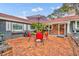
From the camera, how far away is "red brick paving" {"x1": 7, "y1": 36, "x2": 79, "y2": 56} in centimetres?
294

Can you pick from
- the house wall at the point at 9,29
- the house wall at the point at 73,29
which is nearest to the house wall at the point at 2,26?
the house wall at the point at 9,29

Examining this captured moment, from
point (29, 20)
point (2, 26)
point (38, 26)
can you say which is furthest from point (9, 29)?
point (38, 26)

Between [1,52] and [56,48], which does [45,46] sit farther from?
[1,52]

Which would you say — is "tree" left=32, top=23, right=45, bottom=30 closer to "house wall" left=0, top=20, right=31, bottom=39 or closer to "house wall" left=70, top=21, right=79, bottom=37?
"house wall" left=0, top=20, right=31, bottom=39

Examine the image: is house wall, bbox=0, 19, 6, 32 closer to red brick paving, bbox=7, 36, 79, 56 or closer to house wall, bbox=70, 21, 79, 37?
red brick paving, bbox=7, 36, 79, 56

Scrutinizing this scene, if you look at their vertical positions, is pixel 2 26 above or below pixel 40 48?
above

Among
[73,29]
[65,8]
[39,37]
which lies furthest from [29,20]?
[73,29]

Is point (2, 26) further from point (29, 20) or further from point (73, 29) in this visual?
point (73, 29)

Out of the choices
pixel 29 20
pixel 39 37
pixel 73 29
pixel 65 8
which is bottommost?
pixel 39 37

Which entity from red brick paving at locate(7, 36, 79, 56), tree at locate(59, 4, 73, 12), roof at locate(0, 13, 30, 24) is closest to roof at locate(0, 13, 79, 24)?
roof at locate(0, 13, 30, 24)

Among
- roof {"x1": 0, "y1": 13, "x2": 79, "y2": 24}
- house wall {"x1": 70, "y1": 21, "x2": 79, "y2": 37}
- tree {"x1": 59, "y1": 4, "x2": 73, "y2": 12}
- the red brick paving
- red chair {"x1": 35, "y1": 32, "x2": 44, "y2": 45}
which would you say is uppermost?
tree {"x1": 59, "y1": 4, "x2": 73, "y2": 12}

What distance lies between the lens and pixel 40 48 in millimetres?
2969

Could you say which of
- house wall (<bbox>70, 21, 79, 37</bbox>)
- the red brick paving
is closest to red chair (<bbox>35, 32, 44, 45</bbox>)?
the red brick paving

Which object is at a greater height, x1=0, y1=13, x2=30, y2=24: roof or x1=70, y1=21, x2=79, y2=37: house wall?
x1=0, y1=13, x2=30, y2=24: roof
